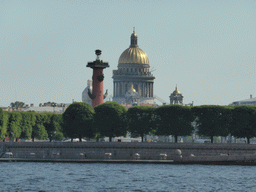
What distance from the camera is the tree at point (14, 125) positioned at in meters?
120

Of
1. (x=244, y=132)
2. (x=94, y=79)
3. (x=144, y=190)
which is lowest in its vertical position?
(x=144, y=190)

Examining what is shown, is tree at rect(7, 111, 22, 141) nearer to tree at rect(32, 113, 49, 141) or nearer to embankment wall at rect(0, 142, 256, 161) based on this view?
tree at rect(32, 113, 49, 141)

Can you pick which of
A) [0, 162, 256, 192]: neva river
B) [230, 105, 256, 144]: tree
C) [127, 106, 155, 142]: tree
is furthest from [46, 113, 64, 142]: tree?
[0, 162, 256, 192]: neva river

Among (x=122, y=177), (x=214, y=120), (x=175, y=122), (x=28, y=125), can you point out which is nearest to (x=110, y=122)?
(x=175, y=122)

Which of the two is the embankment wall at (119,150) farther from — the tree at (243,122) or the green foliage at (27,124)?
the green foliage at (27,124)

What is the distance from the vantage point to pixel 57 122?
127750 mm

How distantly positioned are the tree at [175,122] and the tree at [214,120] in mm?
1777

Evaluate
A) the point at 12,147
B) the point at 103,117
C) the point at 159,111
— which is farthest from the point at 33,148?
the point at 159,111

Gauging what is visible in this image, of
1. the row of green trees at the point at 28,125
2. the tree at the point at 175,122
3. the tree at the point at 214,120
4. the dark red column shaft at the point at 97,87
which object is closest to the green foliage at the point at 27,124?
the row of green trees at the point at 28,125

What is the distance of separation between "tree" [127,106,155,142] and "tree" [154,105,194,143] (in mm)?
1426

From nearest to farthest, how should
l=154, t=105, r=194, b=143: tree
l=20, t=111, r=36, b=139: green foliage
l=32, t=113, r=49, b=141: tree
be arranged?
l=154, t=105, r=194, b=143: tree → l=20, t=111, r=36, b=139: green foliage → l=32, t=113, r=49, b=141: tree

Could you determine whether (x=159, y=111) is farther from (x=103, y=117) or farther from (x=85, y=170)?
(x=85, y=170)

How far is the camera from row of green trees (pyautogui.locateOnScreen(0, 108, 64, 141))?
11851cm

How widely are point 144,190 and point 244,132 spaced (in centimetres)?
4414
